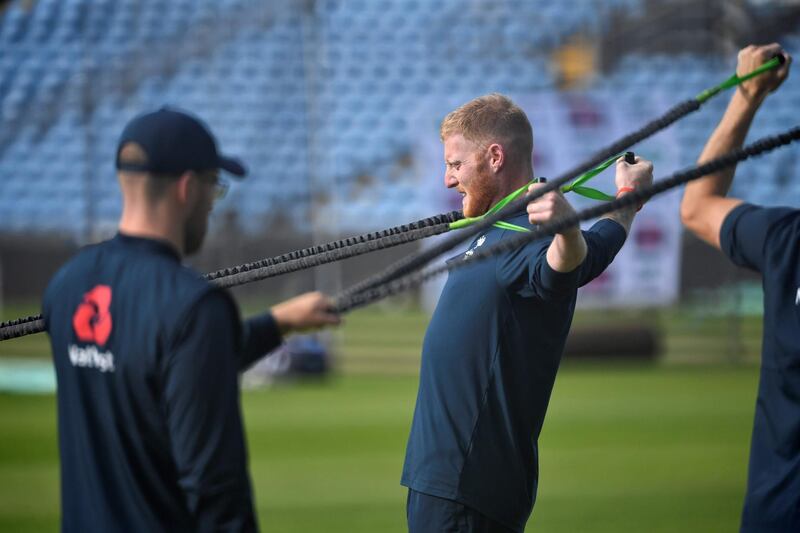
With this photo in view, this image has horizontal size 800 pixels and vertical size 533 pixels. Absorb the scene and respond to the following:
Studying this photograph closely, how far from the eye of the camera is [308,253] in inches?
116

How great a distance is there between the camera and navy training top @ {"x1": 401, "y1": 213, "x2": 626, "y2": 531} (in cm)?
306

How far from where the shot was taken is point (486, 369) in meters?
3.09

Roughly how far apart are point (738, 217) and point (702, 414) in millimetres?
8892

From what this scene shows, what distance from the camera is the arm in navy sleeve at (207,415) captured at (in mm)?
2098

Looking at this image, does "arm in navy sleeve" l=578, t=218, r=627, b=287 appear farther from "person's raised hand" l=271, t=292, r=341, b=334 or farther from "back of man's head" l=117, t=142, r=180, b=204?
"back of man's head" l=117, t=142, r=180, b=204

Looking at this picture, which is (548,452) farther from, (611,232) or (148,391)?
(148,391)

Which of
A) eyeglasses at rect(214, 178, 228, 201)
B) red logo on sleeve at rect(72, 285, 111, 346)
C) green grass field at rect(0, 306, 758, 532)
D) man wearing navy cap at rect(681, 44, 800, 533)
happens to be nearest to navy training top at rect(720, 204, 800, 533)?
man wearing navy cap at rect(681, 44, 800, 533)

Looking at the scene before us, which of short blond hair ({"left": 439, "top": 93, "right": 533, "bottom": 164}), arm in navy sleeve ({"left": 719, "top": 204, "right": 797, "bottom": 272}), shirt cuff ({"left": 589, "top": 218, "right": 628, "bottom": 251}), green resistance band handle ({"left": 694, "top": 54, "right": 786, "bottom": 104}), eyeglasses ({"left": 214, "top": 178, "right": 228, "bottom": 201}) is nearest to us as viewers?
eyeglasses ({"left": 214, "top": 178, "right": 228, "bottom": 201})

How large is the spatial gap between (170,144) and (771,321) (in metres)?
1.49

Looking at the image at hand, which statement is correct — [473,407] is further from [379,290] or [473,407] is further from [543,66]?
[543,66]

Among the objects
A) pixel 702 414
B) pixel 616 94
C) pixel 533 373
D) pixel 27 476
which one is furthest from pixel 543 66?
pixel 533 373

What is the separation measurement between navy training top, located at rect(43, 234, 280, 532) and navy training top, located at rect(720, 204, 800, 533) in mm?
1248

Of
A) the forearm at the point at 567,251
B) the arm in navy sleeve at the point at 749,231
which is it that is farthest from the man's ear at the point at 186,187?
the arm in navy sleeve at the point at 749,231

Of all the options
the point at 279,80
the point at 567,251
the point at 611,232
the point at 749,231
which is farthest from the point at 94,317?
the point at 279,80
